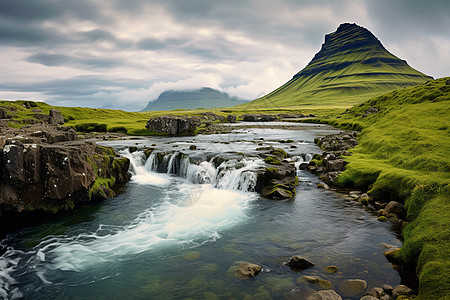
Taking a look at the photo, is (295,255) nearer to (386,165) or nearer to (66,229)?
(66,229)

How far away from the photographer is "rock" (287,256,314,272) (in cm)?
1341

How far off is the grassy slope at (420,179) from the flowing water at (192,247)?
1.88 meters

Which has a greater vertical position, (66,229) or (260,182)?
(260,182)

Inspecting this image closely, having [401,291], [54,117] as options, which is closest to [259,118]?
[54,117]

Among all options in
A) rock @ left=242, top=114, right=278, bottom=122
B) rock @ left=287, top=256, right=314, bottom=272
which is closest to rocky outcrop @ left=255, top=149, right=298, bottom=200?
rock @ left=287, top=256, right=314, bottom=272

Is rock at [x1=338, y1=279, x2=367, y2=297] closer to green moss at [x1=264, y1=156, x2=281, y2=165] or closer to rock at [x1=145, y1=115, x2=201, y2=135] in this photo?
green moss at [x1=264, y1=156, x2=281, y2=165]

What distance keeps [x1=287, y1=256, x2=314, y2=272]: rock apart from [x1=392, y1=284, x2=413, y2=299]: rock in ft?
Answer: 12.1

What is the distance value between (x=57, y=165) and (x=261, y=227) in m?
16.1

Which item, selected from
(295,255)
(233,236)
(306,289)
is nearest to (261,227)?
(233,236)

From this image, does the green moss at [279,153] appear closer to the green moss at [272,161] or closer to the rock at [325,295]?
the green moss at [272,161]

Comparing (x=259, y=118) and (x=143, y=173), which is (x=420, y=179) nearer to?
(x=143, y=173)

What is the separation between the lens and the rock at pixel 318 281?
1183 centimetres

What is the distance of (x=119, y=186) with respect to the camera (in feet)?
97.0

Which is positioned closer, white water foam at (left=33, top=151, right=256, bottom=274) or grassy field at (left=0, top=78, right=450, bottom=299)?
grassy field at (left=0, top=78, right=450, bottom=299)
